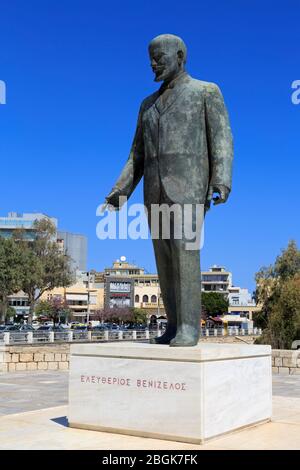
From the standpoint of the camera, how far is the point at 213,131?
607 cm

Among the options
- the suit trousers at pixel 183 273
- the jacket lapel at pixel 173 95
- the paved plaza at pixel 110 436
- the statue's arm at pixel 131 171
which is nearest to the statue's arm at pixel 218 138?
the jacket lapel at pixel 173 95

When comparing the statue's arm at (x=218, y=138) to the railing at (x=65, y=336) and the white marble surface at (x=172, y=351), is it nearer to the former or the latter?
the white marble surface at (x=172, y=351)

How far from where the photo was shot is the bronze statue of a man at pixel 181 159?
5.99 meters

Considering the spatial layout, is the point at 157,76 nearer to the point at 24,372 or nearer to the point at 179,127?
the point at 179,127

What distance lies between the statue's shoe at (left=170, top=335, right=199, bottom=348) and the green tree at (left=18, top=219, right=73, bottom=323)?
4133cm

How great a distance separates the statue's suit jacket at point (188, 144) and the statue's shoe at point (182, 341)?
1348mm

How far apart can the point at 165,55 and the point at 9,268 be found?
38.9 metres

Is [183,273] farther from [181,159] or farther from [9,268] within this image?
[9,268]

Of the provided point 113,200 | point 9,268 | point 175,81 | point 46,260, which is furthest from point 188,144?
point 46,260

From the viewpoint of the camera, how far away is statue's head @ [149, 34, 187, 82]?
620 cm

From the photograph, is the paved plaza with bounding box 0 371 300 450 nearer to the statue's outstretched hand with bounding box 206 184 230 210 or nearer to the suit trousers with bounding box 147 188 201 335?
the suit trousers with bounding box 147 188 201 335

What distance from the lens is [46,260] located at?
159 ft
